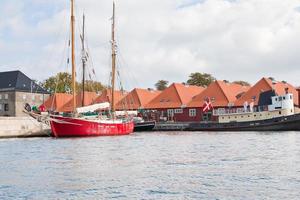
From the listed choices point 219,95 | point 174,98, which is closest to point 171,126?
point 219,95

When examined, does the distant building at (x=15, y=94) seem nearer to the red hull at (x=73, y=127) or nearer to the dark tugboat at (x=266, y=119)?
the dark tugboat at (x=266, y=119)

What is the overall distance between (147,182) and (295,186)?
6042 millimetres

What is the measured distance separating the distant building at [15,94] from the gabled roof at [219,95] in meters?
40.4

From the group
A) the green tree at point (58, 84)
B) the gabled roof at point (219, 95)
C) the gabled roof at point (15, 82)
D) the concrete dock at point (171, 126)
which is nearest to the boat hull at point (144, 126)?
the concrete dock at point (171, 126)

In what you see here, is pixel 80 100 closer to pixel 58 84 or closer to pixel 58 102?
pixel 58 102

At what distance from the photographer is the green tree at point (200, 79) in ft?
393

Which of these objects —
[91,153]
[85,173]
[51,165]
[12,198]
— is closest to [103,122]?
[91,153]

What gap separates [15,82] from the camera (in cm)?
11000

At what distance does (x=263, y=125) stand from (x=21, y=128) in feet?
108

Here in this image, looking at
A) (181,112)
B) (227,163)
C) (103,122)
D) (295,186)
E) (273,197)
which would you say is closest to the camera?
(273,197)

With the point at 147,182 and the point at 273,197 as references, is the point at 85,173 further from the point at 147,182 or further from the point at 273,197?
the point at 273,197

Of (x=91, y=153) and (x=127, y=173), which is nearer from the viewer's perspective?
(x=127, y=173)

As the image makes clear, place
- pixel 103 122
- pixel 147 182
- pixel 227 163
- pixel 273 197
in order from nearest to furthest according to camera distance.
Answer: pixel 273 197 < pixel 147 182 < pixel 227 163 < pixel 103 122

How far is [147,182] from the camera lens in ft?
68.5
